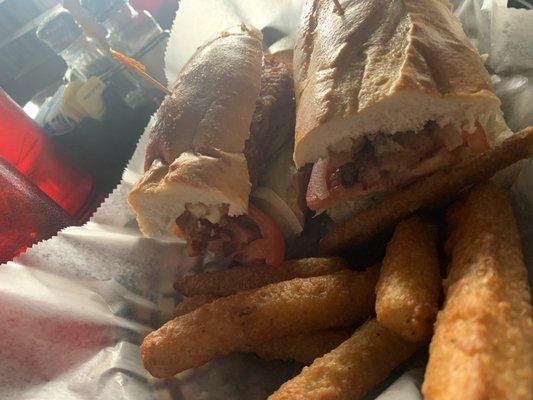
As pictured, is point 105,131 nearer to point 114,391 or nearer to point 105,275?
point 105,275

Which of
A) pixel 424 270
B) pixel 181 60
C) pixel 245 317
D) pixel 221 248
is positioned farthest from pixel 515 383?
pixel 181 60

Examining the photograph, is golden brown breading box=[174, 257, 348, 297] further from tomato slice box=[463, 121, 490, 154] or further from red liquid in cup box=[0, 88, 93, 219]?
red liquid in cup box=[0, 88, 93, 219]

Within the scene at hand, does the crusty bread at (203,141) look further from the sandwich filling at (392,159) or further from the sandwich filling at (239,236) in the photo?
the sandwich filling at (392,159)

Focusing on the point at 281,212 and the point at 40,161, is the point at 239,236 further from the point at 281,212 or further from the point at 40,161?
the point at 40,161

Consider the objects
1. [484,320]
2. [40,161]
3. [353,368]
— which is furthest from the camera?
[40,161]

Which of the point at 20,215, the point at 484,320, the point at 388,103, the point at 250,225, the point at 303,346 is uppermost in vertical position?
the point at 20,215

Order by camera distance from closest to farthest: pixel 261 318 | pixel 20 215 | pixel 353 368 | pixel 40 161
Result: pixel 353 368
pixel 261 318
pixel 20 215
pixel 40 161

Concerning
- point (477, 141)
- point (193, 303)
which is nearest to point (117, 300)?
point (193, 303)
